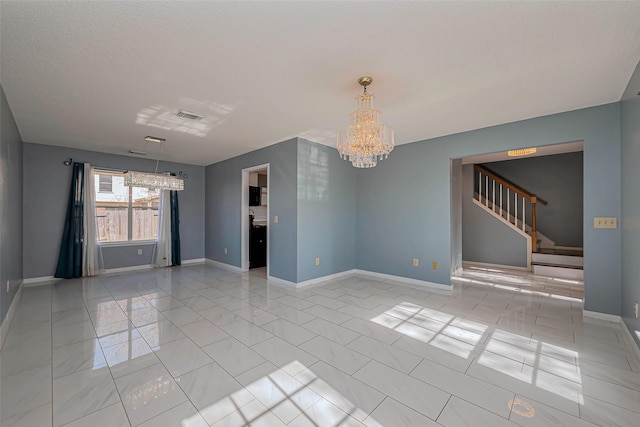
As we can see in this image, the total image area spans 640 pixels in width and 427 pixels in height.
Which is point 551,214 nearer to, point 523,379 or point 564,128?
point 564,128

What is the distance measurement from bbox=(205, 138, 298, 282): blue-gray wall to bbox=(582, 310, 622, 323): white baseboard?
3.75 meters

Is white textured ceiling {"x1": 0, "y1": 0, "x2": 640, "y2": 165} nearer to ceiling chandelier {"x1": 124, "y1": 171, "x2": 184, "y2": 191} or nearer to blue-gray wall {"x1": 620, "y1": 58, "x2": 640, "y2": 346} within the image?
blue-gray wall {"x1": 620, "y1": 58, "x2": 640, "y2": 346}

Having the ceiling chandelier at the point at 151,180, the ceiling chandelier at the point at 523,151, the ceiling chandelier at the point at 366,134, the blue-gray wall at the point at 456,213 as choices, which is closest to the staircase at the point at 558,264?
the blue-gray wall at the point at 456,213

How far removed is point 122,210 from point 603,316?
8.00m

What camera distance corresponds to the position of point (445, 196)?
4.29m

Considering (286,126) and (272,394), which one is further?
(286,126)

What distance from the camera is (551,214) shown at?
21.6ft

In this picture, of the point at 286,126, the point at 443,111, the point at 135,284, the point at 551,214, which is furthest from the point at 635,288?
the point at 135,284

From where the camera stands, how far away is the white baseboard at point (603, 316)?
3.00 m

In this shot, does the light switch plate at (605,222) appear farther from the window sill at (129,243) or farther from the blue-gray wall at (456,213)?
the window sill at (129,243)

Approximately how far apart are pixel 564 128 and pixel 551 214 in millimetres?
4311

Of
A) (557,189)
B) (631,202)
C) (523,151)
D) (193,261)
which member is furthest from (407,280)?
(193,261)

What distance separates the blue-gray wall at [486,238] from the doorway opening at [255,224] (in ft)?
15.7

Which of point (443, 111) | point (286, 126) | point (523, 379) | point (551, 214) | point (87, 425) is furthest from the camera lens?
point (551, 214)
